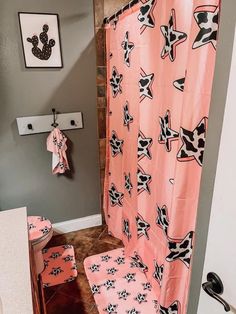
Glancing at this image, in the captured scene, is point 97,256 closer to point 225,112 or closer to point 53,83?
point 53,83

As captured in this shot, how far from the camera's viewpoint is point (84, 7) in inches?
73.0

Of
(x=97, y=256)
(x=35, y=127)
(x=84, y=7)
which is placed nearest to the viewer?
(x=84, y=7)

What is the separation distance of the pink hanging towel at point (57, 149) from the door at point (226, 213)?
1.54 m

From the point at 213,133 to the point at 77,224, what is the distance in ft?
6.67

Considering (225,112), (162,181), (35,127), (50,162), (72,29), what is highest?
(72,29)

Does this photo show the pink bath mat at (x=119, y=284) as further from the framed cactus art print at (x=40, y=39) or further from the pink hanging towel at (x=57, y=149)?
the framed cactus art print at (x=40, y=39)

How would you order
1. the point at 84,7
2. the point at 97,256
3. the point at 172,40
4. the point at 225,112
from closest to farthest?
the point at 225,112 → the point at 172,40 → the point at 84,7 → the point at 97,256

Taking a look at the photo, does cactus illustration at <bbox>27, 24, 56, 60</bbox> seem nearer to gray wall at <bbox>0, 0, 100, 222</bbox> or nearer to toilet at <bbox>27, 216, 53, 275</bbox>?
gray wall at <bbox>0, 0, 100, 222</bbox>

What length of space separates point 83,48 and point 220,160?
1670 mm

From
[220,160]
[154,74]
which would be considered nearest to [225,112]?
Answer: [220,160]

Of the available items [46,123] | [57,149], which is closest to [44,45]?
[46,123]

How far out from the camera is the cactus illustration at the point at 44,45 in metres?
1.79

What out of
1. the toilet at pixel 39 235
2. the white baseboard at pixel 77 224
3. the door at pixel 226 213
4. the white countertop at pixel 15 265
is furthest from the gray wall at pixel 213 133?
the white baseboard at pixel 77 224

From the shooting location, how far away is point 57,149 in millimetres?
2020
